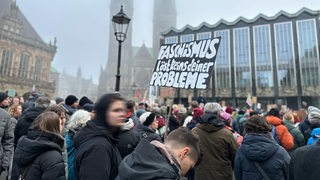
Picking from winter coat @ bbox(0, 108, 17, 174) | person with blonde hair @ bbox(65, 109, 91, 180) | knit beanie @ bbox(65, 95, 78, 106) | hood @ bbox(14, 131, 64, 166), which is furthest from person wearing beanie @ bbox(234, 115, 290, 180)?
winter coat @ bbox(0, 108, 17, 174)

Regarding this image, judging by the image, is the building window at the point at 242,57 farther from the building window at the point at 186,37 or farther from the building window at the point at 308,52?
the building window at the point at 308,52

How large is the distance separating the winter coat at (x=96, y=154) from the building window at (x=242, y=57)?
4194cm

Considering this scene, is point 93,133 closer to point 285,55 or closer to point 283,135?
point 283,135

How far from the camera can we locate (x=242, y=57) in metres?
42.0

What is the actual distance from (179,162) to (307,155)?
1.69m

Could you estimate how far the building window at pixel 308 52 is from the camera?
37.9 metres

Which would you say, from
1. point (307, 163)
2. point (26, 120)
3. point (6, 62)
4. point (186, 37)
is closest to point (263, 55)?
point (186, 37)

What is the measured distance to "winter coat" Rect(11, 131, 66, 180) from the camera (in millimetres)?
2369

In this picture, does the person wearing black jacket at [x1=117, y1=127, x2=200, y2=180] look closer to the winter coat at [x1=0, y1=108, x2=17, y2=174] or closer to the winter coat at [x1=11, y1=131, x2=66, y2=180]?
the winter coat at [x1=11, y1=131, x2=66, y2=180]

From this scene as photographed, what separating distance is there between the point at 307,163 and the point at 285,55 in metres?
41.6

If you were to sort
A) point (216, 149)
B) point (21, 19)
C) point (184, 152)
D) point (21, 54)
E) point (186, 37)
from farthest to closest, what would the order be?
point (21, 19), point (21, 54), point (186, 37), point (216, 149), point (184, 152)

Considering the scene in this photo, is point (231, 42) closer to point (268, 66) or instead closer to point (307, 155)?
point (268, 66)

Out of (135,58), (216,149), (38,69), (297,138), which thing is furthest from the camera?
(135,58)

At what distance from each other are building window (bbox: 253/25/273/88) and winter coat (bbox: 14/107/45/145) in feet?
133
